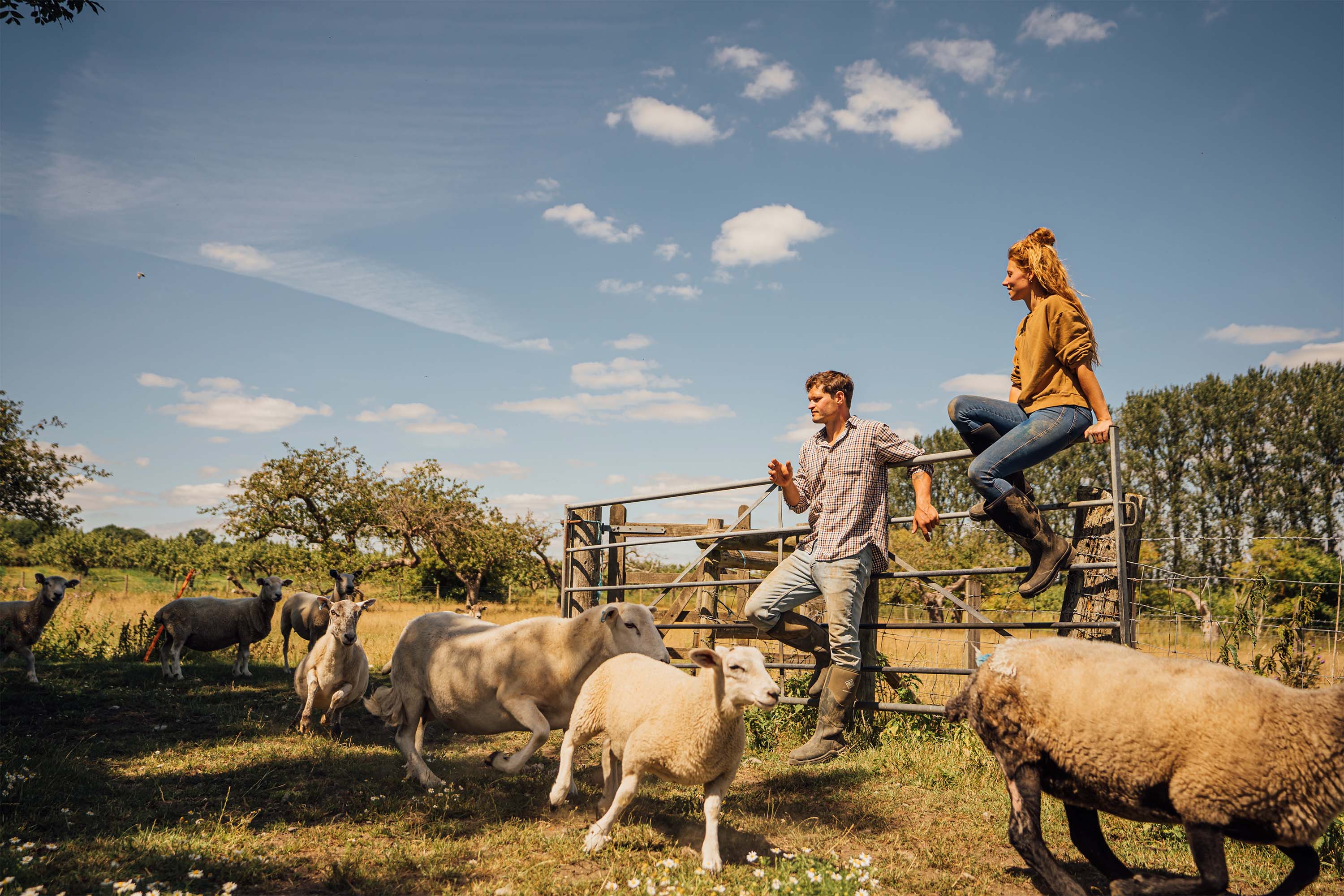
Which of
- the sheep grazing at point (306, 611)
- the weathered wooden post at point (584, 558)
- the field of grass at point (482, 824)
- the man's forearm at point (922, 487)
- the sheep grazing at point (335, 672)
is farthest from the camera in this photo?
the sheep grazing at point (306, 611)

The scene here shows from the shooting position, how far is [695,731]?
4.33m

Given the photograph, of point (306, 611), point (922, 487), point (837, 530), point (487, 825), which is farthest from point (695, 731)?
point (306, 611)

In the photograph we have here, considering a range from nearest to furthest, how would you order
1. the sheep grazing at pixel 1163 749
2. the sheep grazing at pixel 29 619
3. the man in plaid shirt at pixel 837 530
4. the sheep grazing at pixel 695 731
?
1. the sheep grazing at pixel 1163 749
2. the sheep grazing at pixel 695 731
3. the man in plaid shirt at pixel 837 530
4. the sheep grazing at pixel 29 619

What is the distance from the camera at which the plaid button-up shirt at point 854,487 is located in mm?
5727

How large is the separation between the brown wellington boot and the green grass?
59 centimetres

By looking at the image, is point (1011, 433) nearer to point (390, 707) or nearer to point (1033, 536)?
point (1033, 536)

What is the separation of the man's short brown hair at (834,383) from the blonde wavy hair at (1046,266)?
56.4 inches

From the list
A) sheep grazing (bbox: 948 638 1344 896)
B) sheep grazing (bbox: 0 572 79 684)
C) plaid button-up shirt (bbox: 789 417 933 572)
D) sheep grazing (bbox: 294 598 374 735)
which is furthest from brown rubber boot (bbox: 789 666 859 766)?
sheep grazing (bbox: 0 572 79 684)

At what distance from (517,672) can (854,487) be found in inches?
112

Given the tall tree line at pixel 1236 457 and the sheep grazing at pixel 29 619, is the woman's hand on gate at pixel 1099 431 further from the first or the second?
the tall tree line at pixel 1236 457

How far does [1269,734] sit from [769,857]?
7.82 feet

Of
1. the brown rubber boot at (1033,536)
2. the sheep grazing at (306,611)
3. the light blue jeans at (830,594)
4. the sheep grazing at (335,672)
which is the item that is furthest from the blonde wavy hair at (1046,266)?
the sheep grazing at (306,611)

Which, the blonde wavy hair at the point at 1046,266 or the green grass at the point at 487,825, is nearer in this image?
the green grass at the point at 487,825

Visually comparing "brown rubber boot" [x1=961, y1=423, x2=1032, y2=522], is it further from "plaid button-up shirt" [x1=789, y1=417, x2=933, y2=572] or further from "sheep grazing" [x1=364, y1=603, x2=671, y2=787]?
"sheep grazing" [x1=364, y1=603, x2=671, y2=787]
